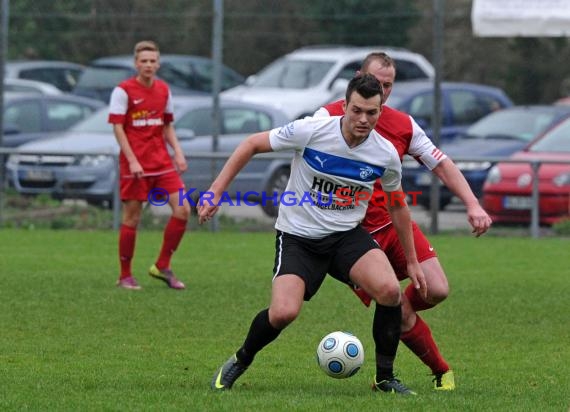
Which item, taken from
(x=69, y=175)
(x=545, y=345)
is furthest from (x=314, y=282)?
(x=69, y=175)

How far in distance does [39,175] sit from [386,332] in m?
9.95

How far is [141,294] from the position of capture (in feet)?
37.3

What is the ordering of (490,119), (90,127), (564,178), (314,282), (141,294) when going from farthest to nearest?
1. (490,119)
2. (90,127)
3. (564,178)
4. (141,294)
5. (314,282)

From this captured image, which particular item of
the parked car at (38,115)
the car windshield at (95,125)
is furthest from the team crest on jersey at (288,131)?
the parked car at (38,115)

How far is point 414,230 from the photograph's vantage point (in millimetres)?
7688

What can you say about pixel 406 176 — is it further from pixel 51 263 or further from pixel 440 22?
pixel 51 263

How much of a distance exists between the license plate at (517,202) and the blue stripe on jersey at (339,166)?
9.73m

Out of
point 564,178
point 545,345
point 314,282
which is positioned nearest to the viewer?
point 314,282

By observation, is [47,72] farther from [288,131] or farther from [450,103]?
[288,131]

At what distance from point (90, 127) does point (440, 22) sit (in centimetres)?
552

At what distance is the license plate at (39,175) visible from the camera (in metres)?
16.4

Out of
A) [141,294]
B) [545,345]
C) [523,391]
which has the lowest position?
[141,294]

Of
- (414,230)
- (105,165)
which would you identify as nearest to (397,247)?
(414,230)

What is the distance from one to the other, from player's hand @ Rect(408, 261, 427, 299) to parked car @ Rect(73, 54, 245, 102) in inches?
663
